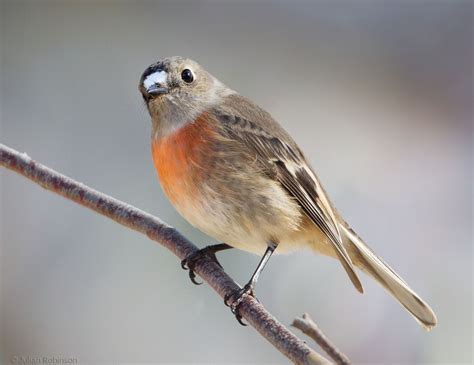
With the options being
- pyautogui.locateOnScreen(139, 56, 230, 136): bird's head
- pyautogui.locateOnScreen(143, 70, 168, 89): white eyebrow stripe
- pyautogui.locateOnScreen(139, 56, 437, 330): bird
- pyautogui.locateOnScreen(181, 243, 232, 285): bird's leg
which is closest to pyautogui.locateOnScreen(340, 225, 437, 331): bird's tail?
pyautogui.locateOnScreen(139, 56, 437, 330): bird

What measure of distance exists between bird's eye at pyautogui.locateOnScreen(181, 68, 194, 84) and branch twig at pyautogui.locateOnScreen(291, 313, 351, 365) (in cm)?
83

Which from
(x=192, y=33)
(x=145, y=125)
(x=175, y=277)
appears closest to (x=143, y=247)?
(x=175, y=277)

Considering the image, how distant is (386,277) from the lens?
5.73 ft

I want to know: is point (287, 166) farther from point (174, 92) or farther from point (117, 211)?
point (117, 211)

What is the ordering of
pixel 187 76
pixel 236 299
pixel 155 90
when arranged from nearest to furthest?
pixel 236 299, pixel 155 90, pixel 187 76

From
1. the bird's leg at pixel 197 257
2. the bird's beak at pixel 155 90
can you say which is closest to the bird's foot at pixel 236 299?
the bird's leg at pixel 197 257

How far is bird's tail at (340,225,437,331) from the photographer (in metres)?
1.65

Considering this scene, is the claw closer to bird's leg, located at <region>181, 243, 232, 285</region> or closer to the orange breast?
bird's leg, located at <region>181, 243, 232, 285</region>

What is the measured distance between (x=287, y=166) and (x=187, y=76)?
37 cm

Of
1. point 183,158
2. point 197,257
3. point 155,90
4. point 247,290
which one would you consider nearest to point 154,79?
point 155,90

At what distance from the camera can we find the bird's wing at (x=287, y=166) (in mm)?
1743

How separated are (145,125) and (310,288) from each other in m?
0.70

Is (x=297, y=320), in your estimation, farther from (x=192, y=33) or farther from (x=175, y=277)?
(x=192, y=33)

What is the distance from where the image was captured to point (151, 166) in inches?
81.4
